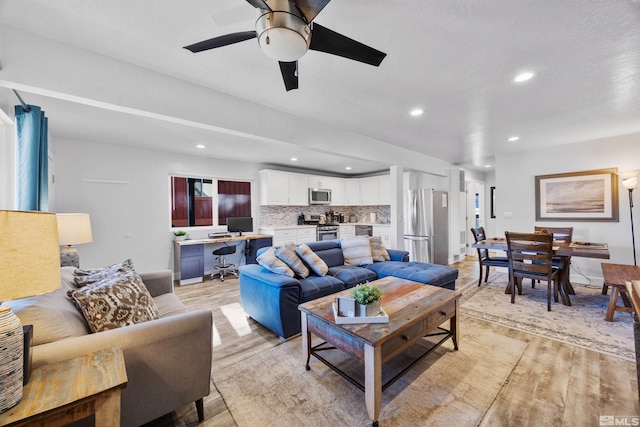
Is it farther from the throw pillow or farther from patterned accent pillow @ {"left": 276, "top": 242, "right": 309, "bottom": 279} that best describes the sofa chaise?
the throw pillow

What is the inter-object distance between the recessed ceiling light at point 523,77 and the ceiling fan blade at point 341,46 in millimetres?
1628

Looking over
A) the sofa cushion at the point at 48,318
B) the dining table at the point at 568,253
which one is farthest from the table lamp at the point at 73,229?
the dining table at the point at 568,253

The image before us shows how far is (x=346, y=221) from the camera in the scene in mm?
7906

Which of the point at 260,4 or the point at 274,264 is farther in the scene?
the point at 274,264

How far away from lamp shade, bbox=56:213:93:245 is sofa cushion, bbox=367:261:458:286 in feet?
10.9

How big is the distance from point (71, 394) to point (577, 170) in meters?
6.66

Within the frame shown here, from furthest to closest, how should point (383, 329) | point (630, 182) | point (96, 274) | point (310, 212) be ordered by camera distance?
1. point (310, 212)
2. point (630, 182)
3. point (96, 274)
4. point (383, 329)

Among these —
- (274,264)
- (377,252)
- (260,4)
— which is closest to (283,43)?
(260,4)

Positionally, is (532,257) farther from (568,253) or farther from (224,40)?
(224,40)

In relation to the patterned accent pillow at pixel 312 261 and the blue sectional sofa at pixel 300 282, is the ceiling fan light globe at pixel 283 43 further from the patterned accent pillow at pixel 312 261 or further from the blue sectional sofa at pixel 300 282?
the patterned accent pillow at pixel 312 261

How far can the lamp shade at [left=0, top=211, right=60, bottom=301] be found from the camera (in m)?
0.78

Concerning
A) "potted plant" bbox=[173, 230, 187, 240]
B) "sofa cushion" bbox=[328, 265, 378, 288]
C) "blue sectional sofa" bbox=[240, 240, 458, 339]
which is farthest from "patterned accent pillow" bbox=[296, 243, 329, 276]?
"potted plant" bbox=[173, 230, 187, 240]

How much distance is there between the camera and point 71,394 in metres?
0.94

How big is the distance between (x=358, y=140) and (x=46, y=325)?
376 centimetres
